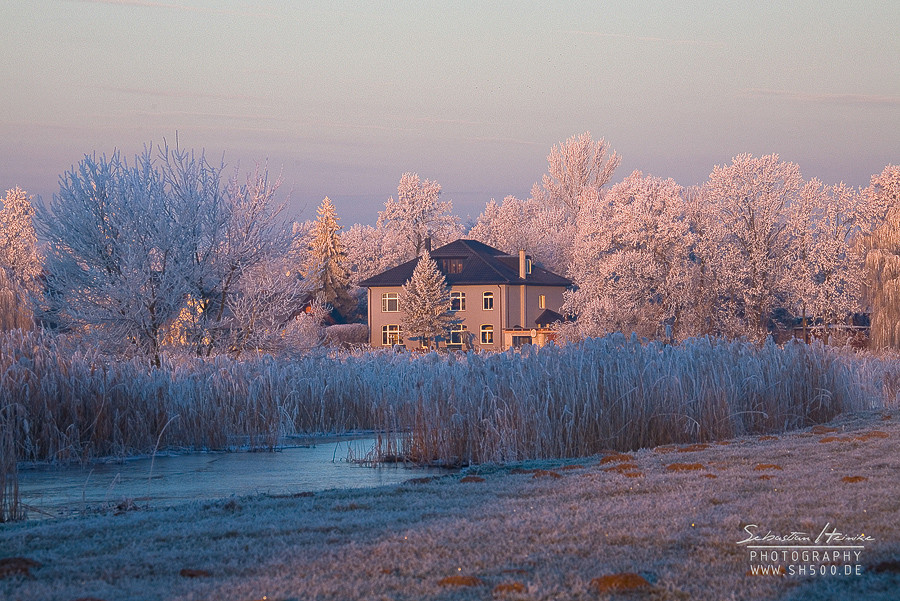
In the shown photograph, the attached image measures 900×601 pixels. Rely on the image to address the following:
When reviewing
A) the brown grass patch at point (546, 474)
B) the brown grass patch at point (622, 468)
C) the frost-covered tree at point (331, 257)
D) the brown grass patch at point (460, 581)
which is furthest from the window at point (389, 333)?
the brown grass patch at point (460, 581)

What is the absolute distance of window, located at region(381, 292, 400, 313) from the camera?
67.1 m

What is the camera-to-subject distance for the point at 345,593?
174 inches

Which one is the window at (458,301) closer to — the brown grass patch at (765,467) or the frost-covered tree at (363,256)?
the frost-covered tree at (363,256)

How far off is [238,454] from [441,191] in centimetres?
7289

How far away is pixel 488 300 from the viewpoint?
64875 millimetres

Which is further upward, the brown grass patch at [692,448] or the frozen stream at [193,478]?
the brown grass patch at [692,448]

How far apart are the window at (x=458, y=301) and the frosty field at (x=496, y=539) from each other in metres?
57.1

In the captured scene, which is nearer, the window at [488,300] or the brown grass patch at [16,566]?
the brown grass patch at [16,566]

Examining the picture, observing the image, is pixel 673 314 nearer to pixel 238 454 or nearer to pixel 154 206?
pixel 154 206

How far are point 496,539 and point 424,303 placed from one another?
54271mm

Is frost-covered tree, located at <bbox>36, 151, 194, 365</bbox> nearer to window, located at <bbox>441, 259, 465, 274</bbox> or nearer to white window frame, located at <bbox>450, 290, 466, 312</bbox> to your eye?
white window frame, located at <bbox>450, 290, 466, 312</bbox>

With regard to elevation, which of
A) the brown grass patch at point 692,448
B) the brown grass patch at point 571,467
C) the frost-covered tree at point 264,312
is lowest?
the brown grass patch at point 571,467

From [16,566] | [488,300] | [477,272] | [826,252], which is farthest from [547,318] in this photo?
→ [16,566]

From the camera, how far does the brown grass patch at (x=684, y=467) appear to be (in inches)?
326
